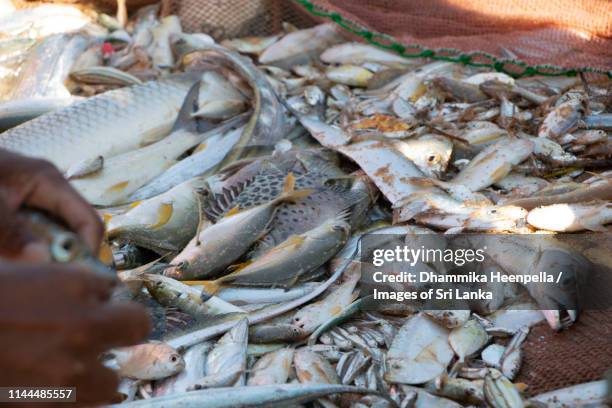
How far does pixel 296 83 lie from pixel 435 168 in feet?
5.09

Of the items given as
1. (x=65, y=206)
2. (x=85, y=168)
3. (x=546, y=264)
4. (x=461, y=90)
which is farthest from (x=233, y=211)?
(x=65, y=206)

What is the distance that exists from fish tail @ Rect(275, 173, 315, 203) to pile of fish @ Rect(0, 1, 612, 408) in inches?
0.4

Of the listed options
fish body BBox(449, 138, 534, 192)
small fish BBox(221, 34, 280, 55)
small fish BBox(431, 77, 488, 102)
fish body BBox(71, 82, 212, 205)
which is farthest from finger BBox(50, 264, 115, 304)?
small fish BBox(221, 34, 280, 55)

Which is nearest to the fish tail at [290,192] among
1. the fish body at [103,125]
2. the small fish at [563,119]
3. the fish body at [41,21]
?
the fish body at [103,125]

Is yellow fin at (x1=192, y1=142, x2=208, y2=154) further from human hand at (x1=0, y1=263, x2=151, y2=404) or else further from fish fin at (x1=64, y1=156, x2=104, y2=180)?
human hand at (x1=0, y1=263, x2=151, y2=404)

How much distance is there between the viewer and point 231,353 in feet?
8.90

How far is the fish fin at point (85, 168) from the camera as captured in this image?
3891 millimetres

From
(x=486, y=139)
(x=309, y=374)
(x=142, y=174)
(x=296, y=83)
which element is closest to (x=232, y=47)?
(x=296, y=83)

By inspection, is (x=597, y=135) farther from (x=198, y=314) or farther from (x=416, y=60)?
(x=198, y=314)

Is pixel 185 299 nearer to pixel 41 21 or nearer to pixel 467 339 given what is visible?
pixel 467 339

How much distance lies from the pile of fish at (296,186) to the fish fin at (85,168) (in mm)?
15

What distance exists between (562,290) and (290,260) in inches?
42.0

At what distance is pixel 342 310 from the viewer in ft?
9.78

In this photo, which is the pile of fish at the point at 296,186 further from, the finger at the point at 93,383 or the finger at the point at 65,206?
the finger at the point at 93,383
